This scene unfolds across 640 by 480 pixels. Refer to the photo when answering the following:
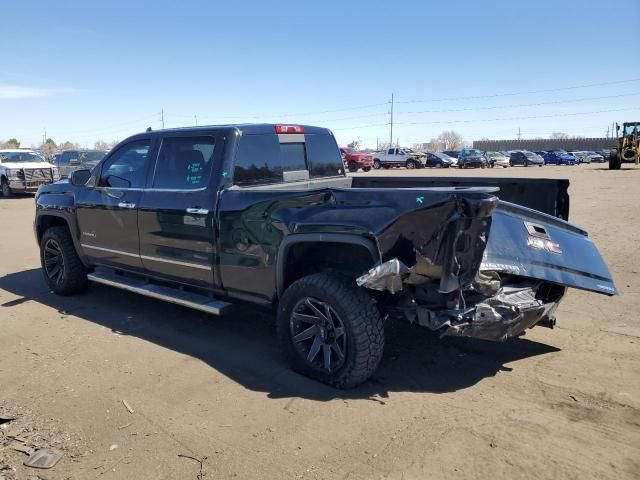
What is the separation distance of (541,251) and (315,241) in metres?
1.63

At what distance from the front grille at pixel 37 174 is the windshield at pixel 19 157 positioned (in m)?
1.08

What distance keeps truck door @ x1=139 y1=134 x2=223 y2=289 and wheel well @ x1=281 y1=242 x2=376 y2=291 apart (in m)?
0.79

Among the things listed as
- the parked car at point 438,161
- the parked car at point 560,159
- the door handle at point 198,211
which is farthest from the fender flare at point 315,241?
the parked car at point 560,159

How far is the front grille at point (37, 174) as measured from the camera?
21.2 m

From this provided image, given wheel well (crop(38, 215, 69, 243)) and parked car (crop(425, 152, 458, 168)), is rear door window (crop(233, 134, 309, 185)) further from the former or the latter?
parked car (crop(425, 152, 458, 168))

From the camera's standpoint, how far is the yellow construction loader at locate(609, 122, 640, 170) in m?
36.5

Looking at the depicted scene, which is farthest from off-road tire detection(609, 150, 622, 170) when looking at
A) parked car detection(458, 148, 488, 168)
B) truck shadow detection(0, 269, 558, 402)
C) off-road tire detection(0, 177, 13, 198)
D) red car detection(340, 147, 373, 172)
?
truck shadow detection(0, 269, 558, 402)

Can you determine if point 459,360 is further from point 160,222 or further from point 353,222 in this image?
point 160,222

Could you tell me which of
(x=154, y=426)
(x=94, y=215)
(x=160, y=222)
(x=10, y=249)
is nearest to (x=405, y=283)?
(x=154, y=426)

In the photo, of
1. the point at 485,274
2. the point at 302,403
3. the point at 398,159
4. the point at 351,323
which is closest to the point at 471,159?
the point at 398,159

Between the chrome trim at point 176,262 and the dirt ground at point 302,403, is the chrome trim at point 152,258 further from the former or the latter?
the dirt ground at point 302,403

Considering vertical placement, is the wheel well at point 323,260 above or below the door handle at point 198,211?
below

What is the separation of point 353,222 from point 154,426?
1.86 metres

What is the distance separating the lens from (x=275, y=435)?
328 cm
